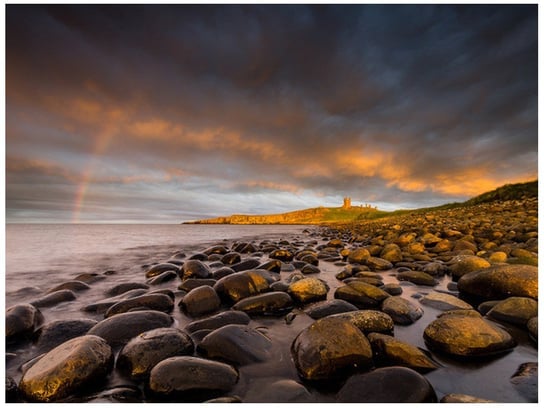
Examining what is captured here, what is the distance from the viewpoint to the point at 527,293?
13.4 ft

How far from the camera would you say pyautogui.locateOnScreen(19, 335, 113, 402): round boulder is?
7.42 feet

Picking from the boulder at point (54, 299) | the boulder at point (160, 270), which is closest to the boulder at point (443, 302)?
the boulder at point (160, 270)

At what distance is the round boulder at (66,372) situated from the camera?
2262 mm

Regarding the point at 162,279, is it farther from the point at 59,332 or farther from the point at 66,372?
the point at 66,372

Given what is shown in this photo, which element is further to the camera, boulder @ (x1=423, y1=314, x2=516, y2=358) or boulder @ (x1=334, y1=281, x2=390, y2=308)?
boulder @ (x1=334, y1=281, x2=390, y2=308)

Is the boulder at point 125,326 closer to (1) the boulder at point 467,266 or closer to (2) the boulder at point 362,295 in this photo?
(2) the boulder at point 362,295

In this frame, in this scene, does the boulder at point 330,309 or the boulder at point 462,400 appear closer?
the boulder at point 462,400

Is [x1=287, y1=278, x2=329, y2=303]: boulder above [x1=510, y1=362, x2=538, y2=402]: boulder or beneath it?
above

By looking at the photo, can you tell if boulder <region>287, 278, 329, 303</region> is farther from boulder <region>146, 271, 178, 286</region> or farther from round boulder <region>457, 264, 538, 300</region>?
boulder <region>146, 271, 178, 286</region>

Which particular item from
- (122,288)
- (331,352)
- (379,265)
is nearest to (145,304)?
(122,288)

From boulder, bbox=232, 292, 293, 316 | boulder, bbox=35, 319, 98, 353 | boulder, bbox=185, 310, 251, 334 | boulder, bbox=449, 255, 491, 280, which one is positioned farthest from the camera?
boulder, bbox=449, 255, 491, 280

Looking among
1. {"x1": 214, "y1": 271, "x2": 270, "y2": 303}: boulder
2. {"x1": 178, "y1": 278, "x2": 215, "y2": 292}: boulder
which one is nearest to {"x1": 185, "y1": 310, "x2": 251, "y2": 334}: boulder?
{"x1": 214, "y1": 271, "x2": 270, "y2": 303}: boulder

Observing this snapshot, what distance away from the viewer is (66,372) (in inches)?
91.3

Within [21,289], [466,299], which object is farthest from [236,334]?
[21,289]
